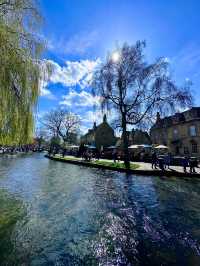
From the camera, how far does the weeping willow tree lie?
7445 mm

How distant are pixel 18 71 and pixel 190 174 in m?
15.1

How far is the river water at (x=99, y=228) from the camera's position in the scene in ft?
18.1

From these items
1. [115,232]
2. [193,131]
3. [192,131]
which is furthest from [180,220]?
[192,131]

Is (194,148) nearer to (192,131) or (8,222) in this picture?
(192,131)

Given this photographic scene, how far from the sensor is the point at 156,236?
22.3 feet

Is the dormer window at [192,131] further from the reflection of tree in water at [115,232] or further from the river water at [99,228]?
the reflection of tree in water at [115,232]

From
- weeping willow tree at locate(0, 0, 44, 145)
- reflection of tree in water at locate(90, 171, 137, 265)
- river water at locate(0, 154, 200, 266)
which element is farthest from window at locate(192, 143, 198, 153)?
weeping willow tree at locate(0, 0, 44, 145)

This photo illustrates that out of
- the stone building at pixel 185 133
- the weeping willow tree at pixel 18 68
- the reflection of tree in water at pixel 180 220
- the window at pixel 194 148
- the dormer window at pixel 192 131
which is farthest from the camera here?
the window at pixel 194 148

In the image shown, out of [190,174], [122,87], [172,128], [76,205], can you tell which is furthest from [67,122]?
[76,205]

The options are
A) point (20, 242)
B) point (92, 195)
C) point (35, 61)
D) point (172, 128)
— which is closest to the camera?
point (20, 242)

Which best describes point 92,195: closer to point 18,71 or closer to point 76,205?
point 76,205

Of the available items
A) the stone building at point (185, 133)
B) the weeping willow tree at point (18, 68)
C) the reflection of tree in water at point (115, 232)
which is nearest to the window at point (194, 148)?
the stone building at point (185, 133)

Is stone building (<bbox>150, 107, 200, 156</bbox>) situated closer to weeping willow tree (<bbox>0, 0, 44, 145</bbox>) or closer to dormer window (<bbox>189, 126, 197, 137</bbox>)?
dormer window (<bbox>189, 126, 197, 137</bbox>)

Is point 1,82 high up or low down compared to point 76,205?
up
